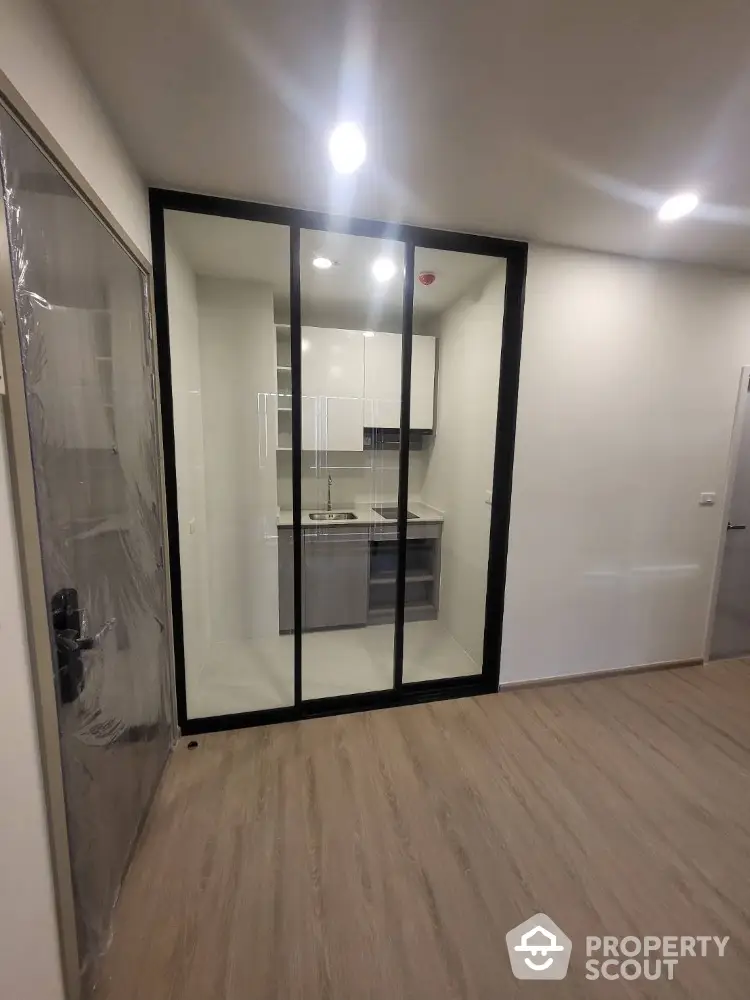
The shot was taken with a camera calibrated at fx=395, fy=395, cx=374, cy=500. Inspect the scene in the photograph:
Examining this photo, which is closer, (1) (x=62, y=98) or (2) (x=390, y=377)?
(1) (x=62, y=98)

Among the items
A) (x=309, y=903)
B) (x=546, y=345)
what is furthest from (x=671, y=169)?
(x=309, y=903)

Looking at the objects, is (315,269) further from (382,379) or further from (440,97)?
Result: (440,97)

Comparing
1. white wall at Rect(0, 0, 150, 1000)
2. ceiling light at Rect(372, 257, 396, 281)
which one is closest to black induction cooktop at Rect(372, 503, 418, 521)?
ceiling light at Rect(372, 257, 396, 281)

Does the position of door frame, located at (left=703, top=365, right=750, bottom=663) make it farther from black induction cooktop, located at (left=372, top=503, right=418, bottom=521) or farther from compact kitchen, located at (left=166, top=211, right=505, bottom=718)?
black induction cooktop, located at (left=372, top=503, right=418, bottom=521)

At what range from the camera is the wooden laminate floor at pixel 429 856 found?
3.93ft

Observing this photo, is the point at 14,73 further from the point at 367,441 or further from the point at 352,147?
the point at 367,441

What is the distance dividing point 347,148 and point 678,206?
60.8 inches

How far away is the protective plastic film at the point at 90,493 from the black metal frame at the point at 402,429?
0.97 feet

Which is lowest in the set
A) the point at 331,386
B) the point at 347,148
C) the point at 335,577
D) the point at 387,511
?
the point at 335,577

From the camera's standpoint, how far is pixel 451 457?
10.4ft

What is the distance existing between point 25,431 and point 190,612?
1639 millimetres

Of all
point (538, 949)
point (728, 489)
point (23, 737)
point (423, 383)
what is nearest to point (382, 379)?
point (423, 383)

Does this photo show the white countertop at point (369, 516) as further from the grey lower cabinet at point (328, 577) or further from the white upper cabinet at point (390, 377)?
the white upper cabinet at point (390, 377)

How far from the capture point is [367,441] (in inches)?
129
